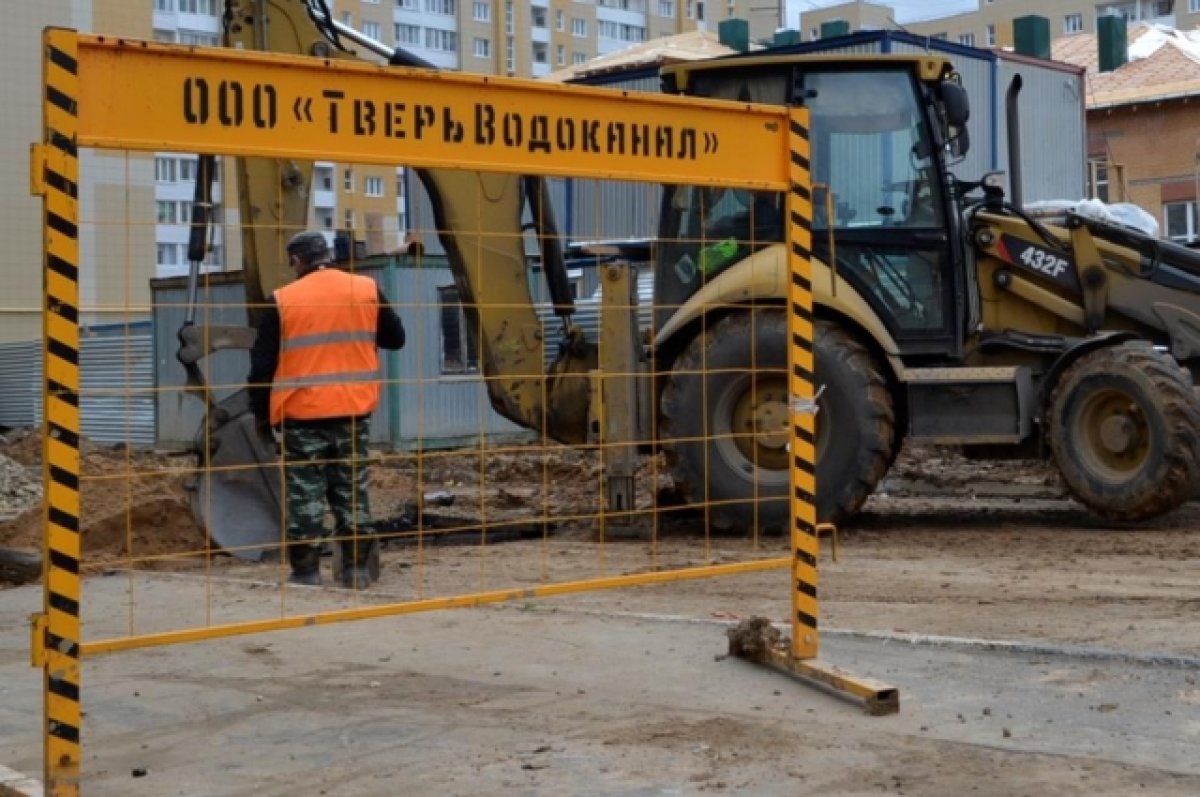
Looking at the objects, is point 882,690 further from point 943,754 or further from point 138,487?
point 138,487

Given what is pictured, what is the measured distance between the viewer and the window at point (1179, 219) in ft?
145

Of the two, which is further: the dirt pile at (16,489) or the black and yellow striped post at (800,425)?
the dirt pile at (16,489)

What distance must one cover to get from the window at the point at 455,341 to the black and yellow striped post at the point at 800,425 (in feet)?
19.5

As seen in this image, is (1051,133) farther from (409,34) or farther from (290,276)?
(409,34)

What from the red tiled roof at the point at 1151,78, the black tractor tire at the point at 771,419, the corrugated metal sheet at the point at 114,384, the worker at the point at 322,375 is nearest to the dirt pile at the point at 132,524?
the worker at the point at 322,375

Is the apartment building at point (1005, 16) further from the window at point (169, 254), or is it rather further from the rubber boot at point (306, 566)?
the rubber boot at point (306, 566)

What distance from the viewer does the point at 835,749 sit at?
6066 millimetres

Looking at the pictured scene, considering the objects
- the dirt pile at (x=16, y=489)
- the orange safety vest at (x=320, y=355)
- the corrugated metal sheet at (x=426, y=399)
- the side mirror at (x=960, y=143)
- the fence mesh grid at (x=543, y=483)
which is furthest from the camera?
the corrugated metal sheet at (x=426, y=399)

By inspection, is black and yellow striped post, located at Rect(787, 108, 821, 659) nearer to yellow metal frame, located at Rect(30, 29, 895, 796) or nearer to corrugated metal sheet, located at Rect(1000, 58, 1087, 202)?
yellow metal frame, located at Rect(30, 29, 895, 796)

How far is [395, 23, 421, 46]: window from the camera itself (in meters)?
78.2

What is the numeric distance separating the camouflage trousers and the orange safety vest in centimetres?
13

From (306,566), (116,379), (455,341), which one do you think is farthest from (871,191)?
(116,379)

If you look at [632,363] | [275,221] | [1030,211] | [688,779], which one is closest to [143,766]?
[688,779]

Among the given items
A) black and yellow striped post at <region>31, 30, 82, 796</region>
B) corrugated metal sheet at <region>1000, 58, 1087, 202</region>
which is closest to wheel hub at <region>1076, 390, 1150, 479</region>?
black and yellow striped post at <region>31, 30, 82, 796</region>
